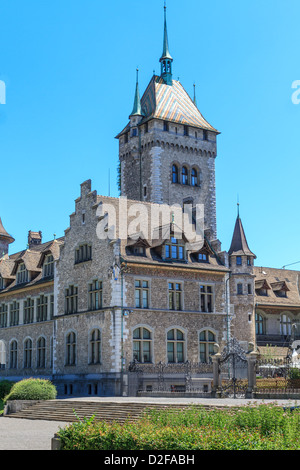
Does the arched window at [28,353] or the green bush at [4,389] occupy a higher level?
the arched window at [28,353]

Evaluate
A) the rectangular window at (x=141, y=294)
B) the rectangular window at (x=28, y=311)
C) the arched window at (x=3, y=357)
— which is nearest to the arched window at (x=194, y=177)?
the rectangular window at (x=28, y=311)

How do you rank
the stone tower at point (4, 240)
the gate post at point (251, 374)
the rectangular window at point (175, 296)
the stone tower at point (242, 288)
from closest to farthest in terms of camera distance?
the gate post at point (251, 374)
the rectangular window at point (175, 296)
the stone tower at point (242, 288)
the stone tower at point (4, 240)

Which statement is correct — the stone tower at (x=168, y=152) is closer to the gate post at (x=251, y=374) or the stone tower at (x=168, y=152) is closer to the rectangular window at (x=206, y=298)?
the rectangular window at (x=206, y=298)

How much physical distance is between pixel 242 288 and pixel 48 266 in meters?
14.8

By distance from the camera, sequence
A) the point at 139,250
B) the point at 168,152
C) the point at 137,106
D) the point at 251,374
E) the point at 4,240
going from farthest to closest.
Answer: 1. the point at 4,240
2. the point at 137,106
3. the point at 168,152
4. the point at 139,250
5. the point at 251,374

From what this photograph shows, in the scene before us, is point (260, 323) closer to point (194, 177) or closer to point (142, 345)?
point (194, 177)

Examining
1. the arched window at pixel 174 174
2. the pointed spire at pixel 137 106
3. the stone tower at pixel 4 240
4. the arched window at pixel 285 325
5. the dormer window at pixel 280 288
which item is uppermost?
the pointed spire at pixel 137 106

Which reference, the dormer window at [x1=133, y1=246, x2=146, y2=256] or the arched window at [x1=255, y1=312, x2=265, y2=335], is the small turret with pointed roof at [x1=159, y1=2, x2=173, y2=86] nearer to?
the arched window at [x1=255, y1=312, x2=265, y2=335]

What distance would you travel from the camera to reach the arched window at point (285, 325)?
57072mm

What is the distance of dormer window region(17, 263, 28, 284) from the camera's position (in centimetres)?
5231

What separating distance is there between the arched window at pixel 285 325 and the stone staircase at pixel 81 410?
2909cm

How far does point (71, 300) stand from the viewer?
1734 inches

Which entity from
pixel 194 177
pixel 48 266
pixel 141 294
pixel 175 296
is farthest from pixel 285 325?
pixel 48 266

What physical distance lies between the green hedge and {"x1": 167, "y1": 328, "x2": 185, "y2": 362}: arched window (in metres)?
23.1
